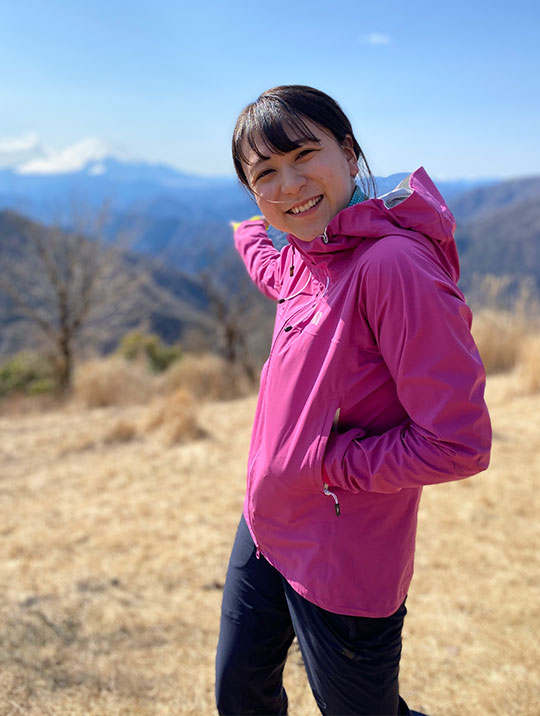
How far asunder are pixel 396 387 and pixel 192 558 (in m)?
2.49

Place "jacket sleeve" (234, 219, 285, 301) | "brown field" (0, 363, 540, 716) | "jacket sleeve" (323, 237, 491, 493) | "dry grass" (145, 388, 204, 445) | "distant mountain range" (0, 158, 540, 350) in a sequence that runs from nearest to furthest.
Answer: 1. "jacket sleeve" (323, 237, 491, 493)
2. "jacket sleeve" (234, 219, 285, 301)
3. "brown field" (0, 363, 540, 716)
4. "dry grass" (145, 388, 204, 445)
5. "distant mountain range" (0, 158, 540, 350)

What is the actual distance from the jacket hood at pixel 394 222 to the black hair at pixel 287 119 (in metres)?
0.17

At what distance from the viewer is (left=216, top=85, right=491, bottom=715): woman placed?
943mm

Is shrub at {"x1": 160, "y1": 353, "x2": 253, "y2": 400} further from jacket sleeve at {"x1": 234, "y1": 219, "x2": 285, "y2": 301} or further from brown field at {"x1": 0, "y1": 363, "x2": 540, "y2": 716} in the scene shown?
jacket sleeve at {"x1": 234, "y1": 219, "x2": 285, "y2": 301}

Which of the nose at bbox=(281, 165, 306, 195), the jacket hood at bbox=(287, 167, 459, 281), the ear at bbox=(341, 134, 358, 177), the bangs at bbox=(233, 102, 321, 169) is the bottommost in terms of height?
the jacket hood at bbox=(287, 167, 459, 281)

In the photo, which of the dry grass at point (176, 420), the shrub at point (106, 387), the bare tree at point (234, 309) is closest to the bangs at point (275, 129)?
the dry grass at point (176, 420)

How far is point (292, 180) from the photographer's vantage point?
1073mm

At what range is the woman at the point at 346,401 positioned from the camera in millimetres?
943

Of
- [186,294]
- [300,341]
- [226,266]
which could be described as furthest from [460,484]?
[186,294]

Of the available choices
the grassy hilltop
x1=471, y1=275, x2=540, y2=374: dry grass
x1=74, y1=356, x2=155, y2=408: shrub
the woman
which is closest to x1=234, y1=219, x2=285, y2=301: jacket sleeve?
the woman

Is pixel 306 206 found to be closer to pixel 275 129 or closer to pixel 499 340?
pixel 275 129

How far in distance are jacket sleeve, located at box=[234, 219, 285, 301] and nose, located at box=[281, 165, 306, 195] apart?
15.3 inches

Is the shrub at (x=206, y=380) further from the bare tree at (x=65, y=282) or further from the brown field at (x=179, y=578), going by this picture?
the bare tree at (x=65, y=282)

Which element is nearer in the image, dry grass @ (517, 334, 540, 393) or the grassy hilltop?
the grassy hilltop
